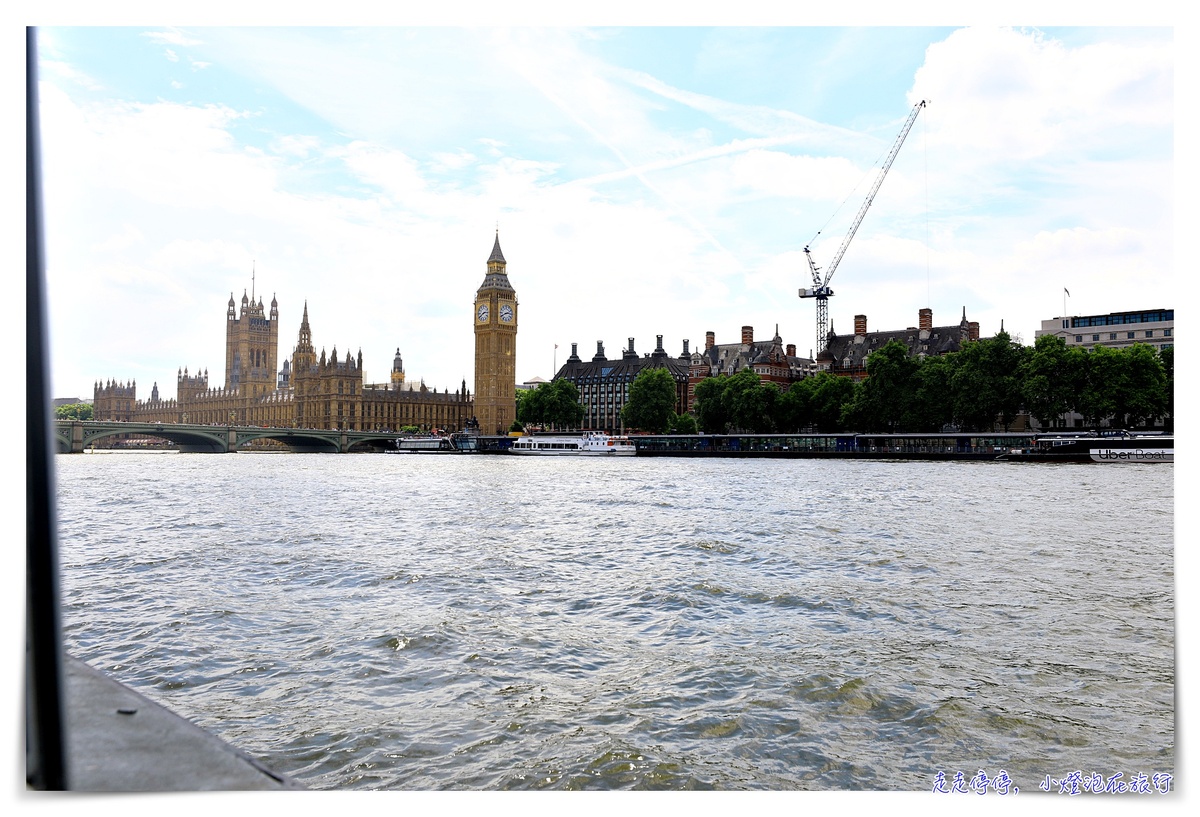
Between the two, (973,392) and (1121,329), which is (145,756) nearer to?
(973,392)

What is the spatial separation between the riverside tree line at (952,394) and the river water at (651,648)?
190ft

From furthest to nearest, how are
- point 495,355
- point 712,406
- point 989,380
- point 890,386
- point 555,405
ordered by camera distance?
point 495,355
point 555,405
point 712,406
point 890,386
point 989,380

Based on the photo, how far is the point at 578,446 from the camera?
372 feet

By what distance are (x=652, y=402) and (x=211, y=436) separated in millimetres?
59888

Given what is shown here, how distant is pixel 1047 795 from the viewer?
272 inches

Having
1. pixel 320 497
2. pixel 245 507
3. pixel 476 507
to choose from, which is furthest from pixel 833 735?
pixel 320 497

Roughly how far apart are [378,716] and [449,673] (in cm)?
160

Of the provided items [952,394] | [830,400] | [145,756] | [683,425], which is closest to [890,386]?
[952,394]

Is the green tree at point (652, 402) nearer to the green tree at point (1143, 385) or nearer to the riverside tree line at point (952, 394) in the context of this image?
the riverside tree line at point (952, 394)

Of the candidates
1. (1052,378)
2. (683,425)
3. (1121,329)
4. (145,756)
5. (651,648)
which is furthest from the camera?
(683,425)

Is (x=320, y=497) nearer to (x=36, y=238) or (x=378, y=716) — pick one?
(x=378, y=716)

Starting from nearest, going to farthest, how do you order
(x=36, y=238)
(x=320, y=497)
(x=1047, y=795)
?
(x=36, y=238), (x=1047, y=795), (x=320, y=497)

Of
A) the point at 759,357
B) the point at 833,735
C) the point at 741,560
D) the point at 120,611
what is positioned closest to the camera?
the point at 833,735

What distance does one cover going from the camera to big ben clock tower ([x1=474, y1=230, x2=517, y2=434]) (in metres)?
162
